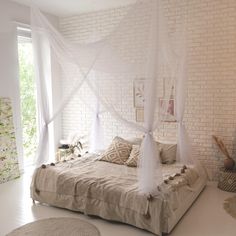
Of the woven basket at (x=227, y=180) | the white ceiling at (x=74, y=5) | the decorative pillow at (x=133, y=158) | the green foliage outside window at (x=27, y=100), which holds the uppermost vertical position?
the white ceiling at (x=74, y=5)

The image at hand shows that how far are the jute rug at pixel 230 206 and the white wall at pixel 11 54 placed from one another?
136 inches

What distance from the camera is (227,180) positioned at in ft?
13.4

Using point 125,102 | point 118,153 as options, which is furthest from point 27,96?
point 125,102

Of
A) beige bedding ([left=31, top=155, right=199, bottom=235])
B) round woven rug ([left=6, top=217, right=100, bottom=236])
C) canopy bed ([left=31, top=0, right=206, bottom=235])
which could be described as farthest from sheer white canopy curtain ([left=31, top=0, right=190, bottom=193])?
round woven rug ([left=6, top=217, right=100, bottom=236])

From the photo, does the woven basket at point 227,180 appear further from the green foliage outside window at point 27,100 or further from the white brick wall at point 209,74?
the green foliage outside window at point 27,100

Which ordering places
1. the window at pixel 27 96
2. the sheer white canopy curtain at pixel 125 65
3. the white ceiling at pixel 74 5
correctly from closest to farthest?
the sheer white canopy curtain at pixel 125 65, the white ceiling at pixel 74 5, the window at pixel 27 96

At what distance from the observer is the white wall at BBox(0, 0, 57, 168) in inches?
183

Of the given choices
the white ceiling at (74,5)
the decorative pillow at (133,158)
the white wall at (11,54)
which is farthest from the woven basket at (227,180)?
the white wall at (11,54)

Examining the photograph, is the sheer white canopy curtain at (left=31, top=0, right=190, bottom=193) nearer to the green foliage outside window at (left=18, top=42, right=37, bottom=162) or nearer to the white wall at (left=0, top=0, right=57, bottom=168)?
the white wall at (left=0, top=0, right=57, bottom=168)

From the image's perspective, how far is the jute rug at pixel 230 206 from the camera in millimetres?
3441

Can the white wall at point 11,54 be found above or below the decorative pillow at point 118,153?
above

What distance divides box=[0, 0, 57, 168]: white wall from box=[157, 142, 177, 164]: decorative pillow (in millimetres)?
2533

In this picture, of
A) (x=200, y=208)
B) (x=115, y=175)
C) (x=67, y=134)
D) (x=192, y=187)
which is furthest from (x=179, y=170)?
(x=67, y=134)

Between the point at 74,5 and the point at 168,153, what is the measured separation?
3.07 meters
